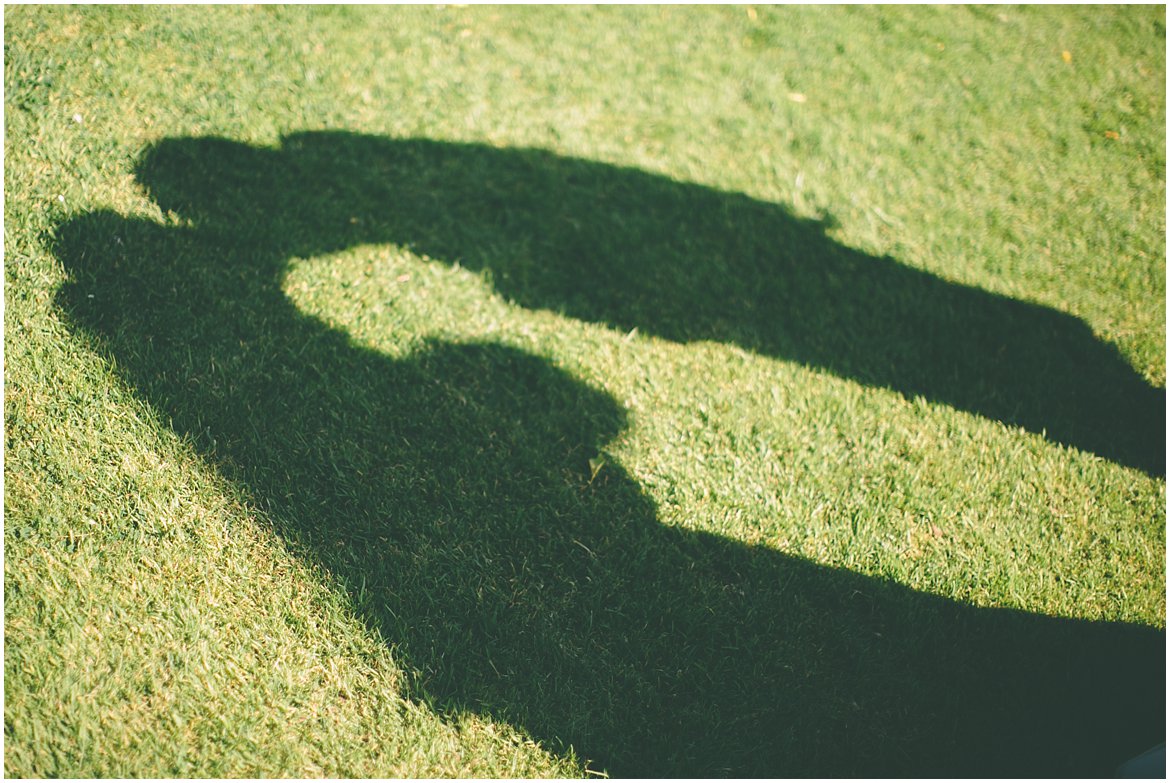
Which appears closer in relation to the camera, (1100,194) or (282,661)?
(282,661)

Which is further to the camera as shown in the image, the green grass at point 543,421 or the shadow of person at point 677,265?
the shadow of person at point 677,265

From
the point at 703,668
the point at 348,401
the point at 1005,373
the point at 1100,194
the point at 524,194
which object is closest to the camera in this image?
the point at 703,668

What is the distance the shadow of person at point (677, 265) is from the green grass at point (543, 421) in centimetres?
3

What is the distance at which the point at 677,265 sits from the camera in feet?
13.1

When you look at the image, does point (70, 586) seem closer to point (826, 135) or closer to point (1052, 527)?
point (1052, 527)

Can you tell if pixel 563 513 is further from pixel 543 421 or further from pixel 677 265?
pixel 677 265

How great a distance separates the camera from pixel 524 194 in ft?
13.9

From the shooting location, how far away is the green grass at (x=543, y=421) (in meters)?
2.38

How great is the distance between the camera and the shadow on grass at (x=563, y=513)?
8.02 feet

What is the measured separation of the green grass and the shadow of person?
28 millimetres

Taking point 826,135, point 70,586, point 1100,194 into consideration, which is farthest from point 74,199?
point 1100,194

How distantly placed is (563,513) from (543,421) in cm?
49

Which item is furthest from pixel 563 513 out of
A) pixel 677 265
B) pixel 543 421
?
pixel 677 265

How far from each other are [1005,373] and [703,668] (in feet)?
8.07
